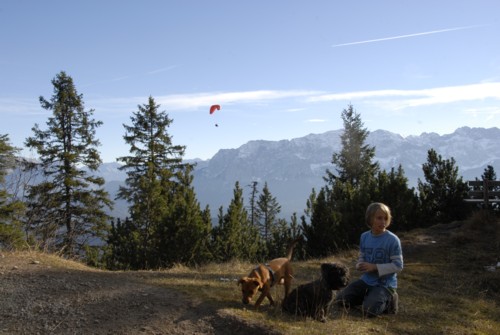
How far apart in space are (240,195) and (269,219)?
→ 3837 centimetres

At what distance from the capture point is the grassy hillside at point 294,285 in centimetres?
520

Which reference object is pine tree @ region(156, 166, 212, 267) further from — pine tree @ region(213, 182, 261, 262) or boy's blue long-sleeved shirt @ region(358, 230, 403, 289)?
boy's blue long-sleeved shirt @ region(358, 230, 403, 289)

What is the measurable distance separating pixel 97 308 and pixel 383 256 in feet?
14.7

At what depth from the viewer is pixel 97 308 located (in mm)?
5617

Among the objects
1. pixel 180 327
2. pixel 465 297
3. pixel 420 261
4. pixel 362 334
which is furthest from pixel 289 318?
pixel 420 261

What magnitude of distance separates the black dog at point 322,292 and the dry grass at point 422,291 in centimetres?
20

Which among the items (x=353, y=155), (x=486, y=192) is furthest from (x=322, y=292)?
(x=353, y=155)

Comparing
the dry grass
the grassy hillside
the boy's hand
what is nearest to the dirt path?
the grassy hillside

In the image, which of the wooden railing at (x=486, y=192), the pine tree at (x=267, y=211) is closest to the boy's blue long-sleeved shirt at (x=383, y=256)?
the wooden railing at (x=486, y=192)

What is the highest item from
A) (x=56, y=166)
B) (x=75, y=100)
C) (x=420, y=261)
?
(x=75, y=100)

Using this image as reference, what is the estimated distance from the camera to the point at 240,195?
25422 millimetres

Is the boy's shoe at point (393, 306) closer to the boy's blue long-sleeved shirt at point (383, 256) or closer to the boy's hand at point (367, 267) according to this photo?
the boy's blue long-sleeved shirt at point (383, 256)

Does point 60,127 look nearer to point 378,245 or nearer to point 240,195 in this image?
point 240,195

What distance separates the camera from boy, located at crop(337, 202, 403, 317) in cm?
580
